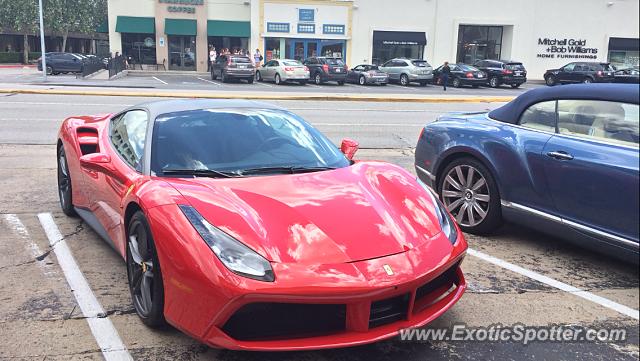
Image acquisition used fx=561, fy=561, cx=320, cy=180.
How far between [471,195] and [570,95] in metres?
1.32

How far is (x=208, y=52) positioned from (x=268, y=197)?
4027 cm

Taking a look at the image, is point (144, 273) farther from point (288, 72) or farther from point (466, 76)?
point (466, 76)

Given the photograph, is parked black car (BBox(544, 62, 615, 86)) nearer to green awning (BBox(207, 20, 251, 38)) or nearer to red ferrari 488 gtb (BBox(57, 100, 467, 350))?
green awning (BBox(207, 20, 251, 38))

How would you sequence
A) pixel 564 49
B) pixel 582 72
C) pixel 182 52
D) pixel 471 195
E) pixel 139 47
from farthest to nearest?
pixel 182 52 → pixel 139 47 → pixel 564 49 → pixel 582 72 → pixel 471 195

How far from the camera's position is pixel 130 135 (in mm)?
4227

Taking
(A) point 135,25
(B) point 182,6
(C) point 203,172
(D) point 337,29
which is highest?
(B) point 182,6

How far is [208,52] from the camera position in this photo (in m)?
41.5

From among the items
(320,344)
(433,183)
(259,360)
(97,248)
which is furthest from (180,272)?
(433,183)

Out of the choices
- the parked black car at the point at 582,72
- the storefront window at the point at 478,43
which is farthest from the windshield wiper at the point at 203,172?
the storefront window at the point at 478,43

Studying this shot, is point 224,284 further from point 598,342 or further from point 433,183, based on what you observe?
point 433,183

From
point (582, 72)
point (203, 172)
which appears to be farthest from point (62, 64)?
point (203, 172)

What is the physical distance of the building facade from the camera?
1550 inches

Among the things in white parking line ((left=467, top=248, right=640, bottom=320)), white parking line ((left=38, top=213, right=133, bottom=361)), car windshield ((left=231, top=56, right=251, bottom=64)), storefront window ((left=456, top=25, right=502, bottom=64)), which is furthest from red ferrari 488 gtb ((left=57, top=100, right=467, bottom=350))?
storefront window ((left=456, top=25, right=502, bottom=64))

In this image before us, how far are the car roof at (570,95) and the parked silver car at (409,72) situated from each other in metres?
27.7
